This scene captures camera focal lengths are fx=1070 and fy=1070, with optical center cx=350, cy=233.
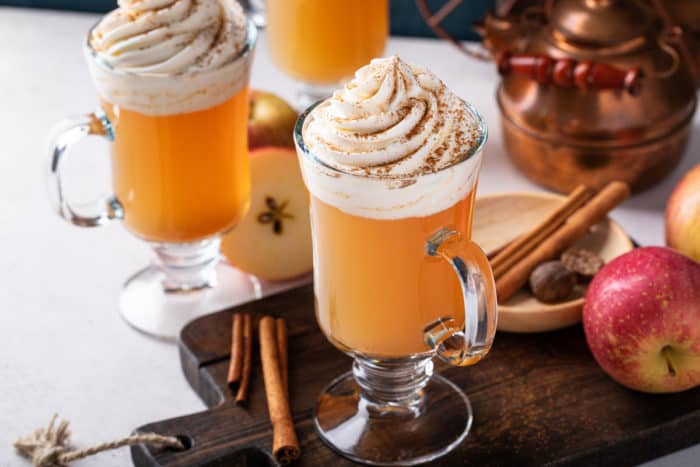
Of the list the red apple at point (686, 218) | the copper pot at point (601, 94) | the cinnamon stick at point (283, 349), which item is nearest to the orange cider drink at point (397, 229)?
the cinnamon stick at point (283, 349)

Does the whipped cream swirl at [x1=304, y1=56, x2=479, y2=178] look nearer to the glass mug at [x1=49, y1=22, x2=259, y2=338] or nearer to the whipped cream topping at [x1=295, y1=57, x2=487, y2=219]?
the whipped cream topping at [x1=295, y1=57, x2=487, y2=219]

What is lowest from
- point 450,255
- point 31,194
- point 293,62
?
point 31,194

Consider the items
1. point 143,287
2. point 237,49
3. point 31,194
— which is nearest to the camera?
point 237,49

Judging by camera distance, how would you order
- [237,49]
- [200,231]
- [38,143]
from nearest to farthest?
[237,49] < [200,231] < [38,143]

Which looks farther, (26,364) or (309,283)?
(309,283)

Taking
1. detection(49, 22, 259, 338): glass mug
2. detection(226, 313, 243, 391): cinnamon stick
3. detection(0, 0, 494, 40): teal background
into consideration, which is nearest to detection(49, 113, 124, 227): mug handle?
detection(49, 22, 259, 338): glass mug

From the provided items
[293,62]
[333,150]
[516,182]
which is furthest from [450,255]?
[293,62]

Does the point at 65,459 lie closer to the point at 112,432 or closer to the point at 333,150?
the point at 112,432
